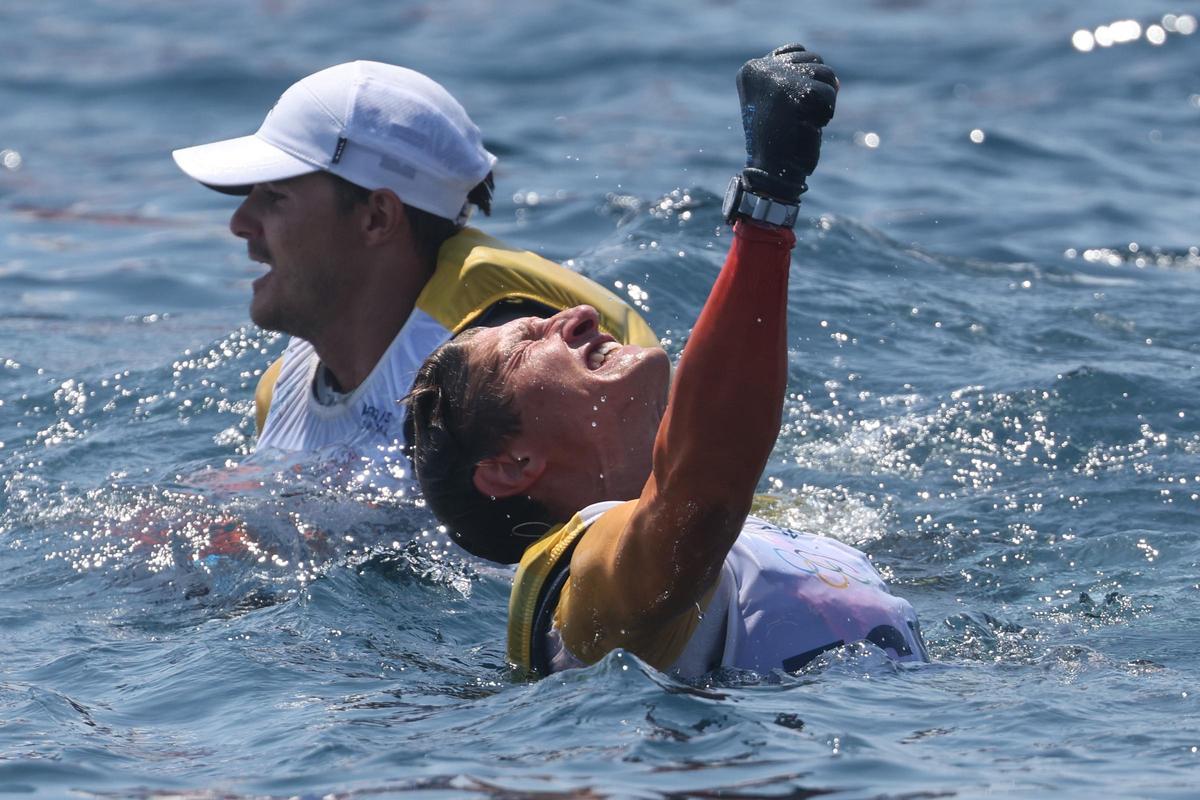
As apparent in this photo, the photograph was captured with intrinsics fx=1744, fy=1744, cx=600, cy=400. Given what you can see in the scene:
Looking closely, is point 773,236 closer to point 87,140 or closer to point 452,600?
point 452,600

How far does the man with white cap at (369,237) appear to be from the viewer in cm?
542

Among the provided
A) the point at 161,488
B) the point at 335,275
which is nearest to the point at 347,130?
the point at 335,275

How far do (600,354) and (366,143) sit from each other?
208 cm

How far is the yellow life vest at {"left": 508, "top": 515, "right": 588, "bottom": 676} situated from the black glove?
0.89m

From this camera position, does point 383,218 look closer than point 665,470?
No

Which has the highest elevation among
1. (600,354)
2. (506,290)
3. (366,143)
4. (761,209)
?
(366,143)

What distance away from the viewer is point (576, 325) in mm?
3678

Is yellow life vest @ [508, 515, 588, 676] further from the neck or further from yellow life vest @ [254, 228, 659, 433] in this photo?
the neck

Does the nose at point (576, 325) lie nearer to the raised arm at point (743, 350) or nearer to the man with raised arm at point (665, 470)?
the man with raised arm at point (665, 470)

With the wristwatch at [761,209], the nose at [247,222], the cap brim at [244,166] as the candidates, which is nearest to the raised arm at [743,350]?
the wristwatch at [761,209]

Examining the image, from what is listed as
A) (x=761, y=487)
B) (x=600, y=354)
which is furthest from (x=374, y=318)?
(x=600, y=354)

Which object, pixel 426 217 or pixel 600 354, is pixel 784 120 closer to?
pixel 600 354

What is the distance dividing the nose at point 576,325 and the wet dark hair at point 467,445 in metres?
0.15

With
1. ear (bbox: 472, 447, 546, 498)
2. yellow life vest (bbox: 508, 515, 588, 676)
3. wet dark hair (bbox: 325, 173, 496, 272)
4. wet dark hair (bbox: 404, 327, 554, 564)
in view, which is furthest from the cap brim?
yellow life vest (bbox: 508, 515, 588, 676)
